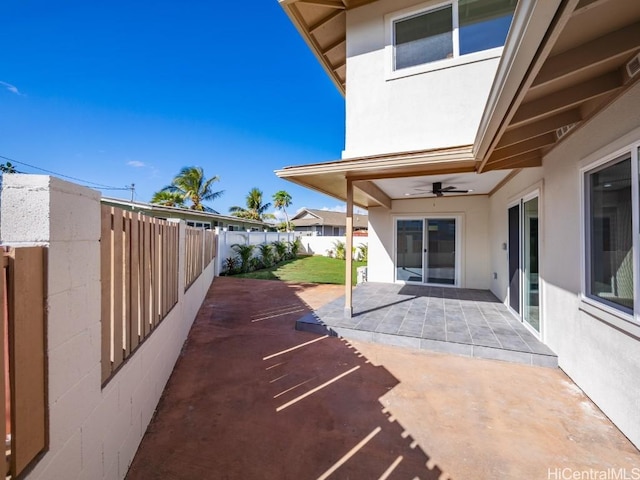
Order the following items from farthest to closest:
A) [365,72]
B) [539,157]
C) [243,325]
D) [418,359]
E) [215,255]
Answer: [215,255] → [365,72] → [243,325] → [539,157] → [418,359]

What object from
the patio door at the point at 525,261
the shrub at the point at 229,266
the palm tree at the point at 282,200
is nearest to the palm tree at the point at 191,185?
the palm tree at the point at 282,200

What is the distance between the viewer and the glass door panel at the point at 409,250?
975cm

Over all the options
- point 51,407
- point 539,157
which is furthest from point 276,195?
point 51,407

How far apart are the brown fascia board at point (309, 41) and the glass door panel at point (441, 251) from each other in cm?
524

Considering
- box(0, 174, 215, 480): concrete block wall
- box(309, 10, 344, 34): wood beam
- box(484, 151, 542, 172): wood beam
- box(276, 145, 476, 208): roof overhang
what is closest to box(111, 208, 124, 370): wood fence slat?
box(0, 174, 215, 480): concrete block wall

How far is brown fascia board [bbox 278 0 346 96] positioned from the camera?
20.1 ft

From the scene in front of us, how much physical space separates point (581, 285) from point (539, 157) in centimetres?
226

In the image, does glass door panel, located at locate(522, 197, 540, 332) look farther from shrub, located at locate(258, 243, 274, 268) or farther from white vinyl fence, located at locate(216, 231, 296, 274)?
shrub, located at locate(258, 243, 274, 268)

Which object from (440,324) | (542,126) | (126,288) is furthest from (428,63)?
(126,288)

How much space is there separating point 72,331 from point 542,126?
482 cm

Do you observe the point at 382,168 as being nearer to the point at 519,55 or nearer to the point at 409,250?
the point at 519,55

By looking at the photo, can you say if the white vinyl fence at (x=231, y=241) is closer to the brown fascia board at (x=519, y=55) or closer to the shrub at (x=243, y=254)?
the shrub at (x=243, y=254)

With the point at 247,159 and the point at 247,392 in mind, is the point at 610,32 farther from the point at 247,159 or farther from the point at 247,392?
the point at 247,159

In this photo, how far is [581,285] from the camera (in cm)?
353
